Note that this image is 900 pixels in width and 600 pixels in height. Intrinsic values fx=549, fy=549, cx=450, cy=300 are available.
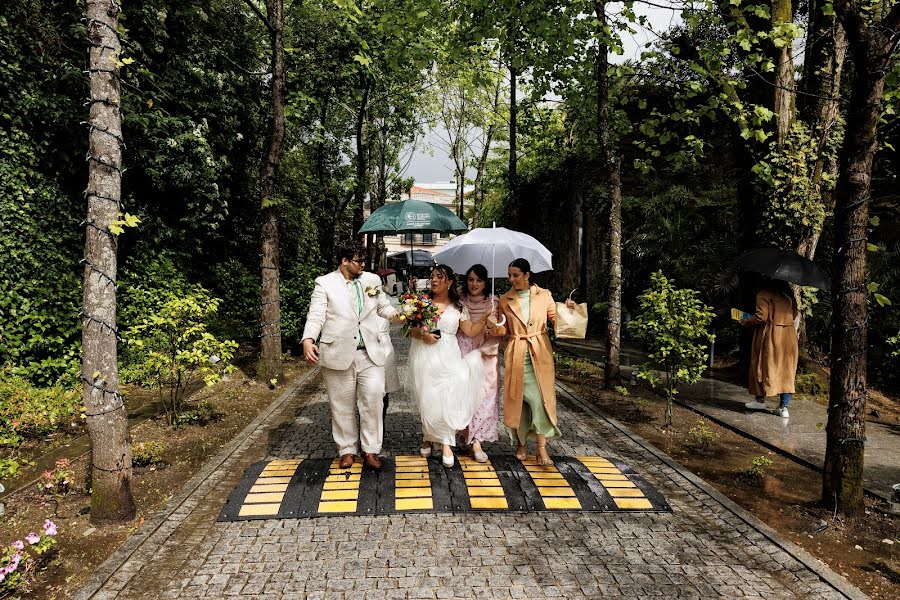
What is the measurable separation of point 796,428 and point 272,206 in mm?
8126

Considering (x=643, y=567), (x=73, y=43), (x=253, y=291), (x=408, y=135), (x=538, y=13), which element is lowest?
(x=643, y=567)

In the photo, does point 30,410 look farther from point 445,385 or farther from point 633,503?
point 633,503

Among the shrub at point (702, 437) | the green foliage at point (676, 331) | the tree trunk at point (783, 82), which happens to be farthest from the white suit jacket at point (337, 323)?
the tree trunk at point (783, 82)

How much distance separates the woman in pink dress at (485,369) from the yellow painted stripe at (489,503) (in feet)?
2.90

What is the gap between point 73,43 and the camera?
785 cm

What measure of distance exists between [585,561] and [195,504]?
3181mm

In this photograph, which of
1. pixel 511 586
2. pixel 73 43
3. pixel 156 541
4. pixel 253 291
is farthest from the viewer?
pixel 253 291

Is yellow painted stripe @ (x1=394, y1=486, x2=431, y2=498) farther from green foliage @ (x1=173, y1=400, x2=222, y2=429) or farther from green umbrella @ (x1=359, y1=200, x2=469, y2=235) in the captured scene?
green umbrella @ (x1=359, y1=200, x2=469, y2=235)

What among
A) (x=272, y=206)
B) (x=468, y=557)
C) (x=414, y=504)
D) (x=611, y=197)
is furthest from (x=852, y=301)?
(x=272, y=206)

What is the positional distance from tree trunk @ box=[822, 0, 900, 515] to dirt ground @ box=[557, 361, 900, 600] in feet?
0.79

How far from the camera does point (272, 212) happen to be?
8.97 meters

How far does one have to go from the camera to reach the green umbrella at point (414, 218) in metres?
8.57

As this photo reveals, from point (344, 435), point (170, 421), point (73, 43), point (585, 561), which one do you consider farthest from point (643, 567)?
point (73, 43)

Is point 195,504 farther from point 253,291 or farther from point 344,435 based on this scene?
point 253,291
